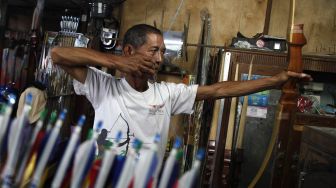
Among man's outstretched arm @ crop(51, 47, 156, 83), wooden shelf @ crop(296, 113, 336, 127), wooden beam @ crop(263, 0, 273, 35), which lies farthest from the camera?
wooden beam @ crop(263, 0, 273, 35)

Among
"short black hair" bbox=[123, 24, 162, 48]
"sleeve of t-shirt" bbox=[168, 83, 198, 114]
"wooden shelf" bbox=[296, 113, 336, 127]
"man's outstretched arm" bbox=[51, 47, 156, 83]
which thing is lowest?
"wooden shelf" bbox=[296, 113, 336, 127]

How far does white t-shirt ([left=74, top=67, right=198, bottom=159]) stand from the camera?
1.79 m

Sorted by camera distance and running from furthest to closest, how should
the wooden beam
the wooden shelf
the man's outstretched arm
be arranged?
the wooden beam < the wooden shelf < the man's outstretched arm

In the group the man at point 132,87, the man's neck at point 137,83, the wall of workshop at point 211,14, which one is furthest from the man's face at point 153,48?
the wall of workshop at point 211,14

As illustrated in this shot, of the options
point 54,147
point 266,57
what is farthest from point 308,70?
point 54,147

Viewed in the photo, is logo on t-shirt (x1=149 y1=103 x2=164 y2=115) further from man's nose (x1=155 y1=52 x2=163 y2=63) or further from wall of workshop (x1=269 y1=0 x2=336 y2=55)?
wall of workshop (x1=269 y1=0 x2=336 y2=55)

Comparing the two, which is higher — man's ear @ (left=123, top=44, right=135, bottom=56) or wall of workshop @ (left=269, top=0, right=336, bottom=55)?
wall of workshop @ (left=269, top=0, right=336, bottom=55)

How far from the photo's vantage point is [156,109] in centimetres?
186

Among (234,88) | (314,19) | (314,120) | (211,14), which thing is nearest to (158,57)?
(234,88)

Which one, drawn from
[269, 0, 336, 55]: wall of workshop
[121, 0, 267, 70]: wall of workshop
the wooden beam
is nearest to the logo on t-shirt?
[121, 0, 267, 70]: wall of workshop

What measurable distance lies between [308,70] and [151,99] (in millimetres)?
2249

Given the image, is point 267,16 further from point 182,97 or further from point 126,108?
point 126,108

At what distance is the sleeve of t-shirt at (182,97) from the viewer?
1990 mm

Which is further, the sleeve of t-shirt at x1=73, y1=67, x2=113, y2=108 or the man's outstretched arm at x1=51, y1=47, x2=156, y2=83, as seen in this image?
the sleeve of t-shirt at x1=73, y1=67, x2=113, y2=108
